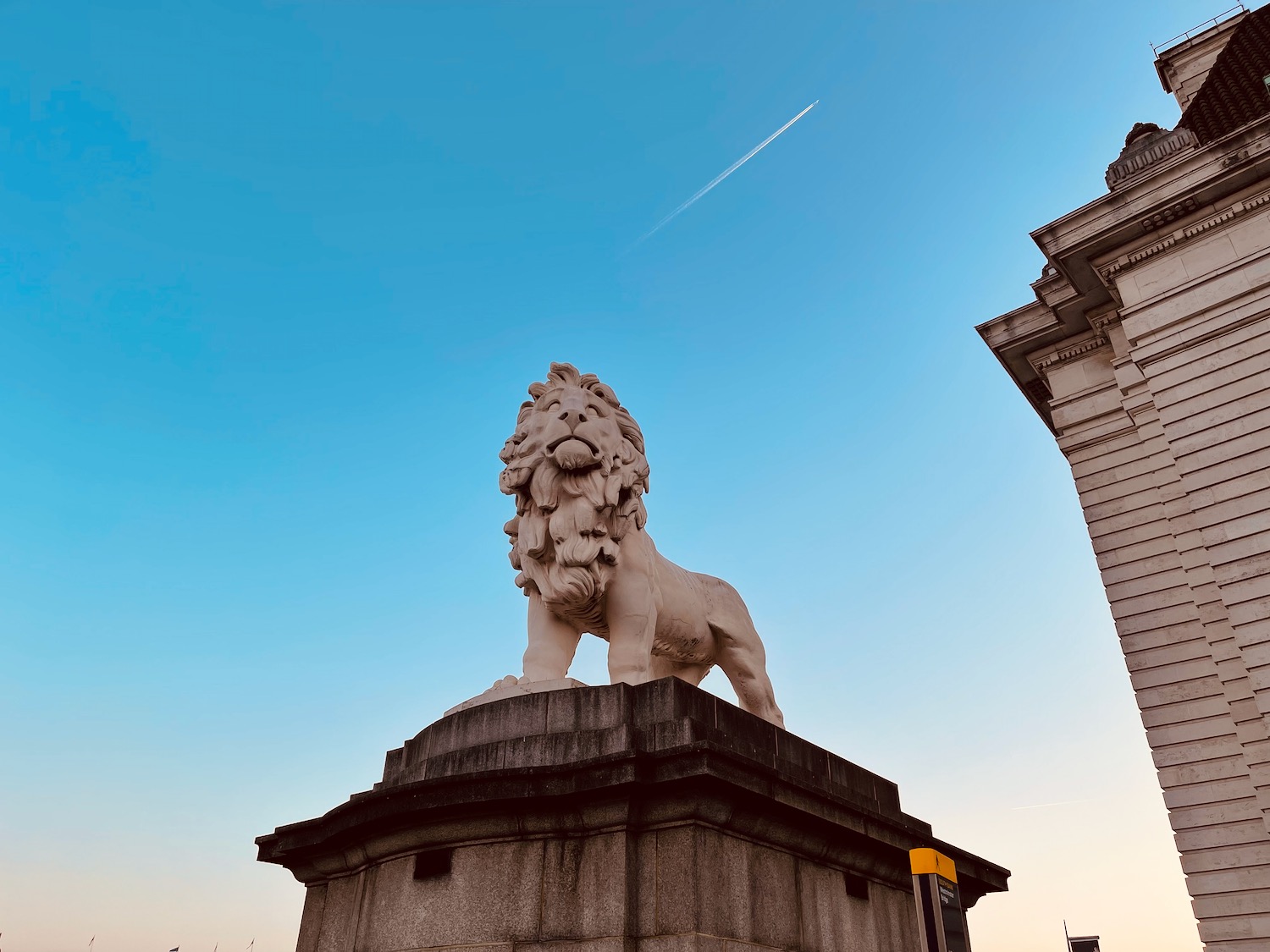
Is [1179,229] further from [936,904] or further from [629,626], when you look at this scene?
[936,904]

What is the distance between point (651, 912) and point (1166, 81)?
2647 cm

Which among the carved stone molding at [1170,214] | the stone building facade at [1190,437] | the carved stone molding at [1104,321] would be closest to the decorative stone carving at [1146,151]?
the stone building facade at [1190,437]

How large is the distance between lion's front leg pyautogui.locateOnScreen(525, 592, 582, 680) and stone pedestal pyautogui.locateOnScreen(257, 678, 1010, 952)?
94 centimetres

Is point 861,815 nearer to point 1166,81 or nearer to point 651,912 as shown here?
point 651,912

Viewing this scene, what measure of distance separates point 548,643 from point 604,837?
197cm

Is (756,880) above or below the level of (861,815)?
below

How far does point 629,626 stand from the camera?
6.66 metres

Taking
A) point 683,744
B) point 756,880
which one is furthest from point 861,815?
point 683,744

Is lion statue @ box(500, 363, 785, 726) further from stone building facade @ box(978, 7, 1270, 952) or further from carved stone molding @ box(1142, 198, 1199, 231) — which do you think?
carved stone molding @ box(1142, 198, 1199, 231)

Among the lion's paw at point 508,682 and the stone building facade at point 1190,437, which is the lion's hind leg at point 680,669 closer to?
the lion's paw at point 508,682

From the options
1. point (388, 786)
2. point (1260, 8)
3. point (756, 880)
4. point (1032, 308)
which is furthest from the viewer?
point (1260, 8)

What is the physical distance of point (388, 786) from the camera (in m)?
6.03

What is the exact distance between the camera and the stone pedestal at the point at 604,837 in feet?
16.0

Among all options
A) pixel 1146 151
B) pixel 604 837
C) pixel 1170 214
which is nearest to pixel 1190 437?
pixel 1170 214
